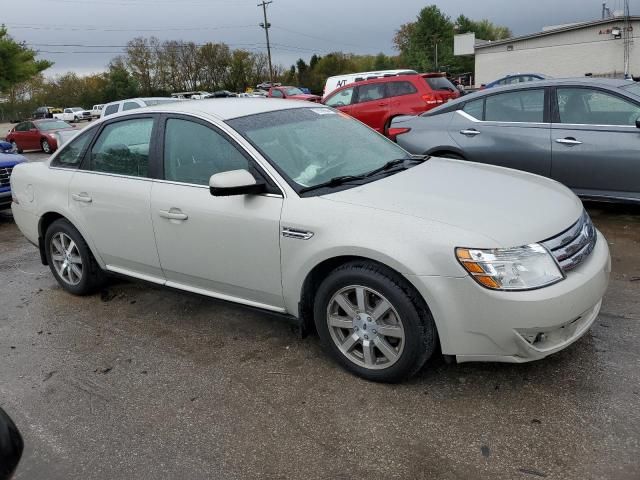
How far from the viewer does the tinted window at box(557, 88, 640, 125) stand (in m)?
5.65

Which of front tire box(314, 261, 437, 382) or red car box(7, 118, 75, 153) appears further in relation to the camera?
red car box(7, 118, 75, 153)

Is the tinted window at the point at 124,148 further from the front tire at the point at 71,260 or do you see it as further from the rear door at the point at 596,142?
the rear door at the point at 596,142

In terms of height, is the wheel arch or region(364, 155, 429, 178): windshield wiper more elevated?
region(364, 155, 429, 178): windshield wiper

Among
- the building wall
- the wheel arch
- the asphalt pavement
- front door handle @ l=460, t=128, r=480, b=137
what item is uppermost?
the building wall

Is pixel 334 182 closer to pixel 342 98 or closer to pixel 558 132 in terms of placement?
pixel 558 132

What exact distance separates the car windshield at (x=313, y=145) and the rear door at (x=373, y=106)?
27.5 ft

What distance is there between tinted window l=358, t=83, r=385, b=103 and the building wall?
3171 cm

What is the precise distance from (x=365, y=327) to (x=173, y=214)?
153 centimetres

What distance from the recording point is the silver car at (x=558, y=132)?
18.4 feet

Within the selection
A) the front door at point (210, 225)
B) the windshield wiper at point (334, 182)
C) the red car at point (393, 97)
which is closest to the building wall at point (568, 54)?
the red car at point (393, 97)

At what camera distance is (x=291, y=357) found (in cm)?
360

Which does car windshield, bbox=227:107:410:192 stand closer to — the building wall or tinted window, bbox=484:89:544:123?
tinted window, bbox=484:89:544:123

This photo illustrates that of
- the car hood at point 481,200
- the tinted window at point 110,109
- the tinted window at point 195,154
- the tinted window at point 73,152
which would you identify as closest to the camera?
the car hood at point 481,200

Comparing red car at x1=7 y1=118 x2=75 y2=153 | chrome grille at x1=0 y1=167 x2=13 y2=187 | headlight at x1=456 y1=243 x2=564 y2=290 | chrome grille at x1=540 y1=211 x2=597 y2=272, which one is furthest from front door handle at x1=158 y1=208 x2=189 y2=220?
red car at x1=7 y1=118 x2=75 y2=153
